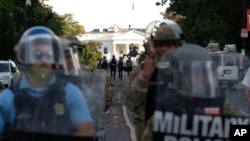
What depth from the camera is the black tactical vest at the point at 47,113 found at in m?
4.42

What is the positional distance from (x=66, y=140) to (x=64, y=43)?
0.87m

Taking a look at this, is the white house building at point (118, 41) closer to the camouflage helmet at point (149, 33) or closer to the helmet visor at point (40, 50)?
the camouflage helmet at point (149, 33)

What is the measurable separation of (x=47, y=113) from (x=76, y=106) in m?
0.19

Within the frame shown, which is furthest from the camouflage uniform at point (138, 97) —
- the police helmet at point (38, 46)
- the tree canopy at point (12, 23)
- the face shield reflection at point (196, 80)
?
the tree canopy at point (12, 23)

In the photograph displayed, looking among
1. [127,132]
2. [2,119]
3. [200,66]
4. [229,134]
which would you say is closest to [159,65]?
[200,66]

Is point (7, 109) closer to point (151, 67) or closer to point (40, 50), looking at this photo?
point (40, 50)

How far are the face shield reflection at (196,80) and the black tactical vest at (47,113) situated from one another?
0.72 metres

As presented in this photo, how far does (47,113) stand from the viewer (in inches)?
175

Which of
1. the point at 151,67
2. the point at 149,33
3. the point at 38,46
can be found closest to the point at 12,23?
the point at 149,33

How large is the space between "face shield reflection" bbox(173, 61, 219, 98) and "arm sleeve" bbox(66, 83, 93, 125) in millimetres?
596

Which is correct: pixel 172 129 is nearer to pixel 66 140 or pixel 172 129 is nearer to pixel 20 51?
pixel 66 140

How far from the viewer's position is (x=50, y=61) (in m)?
4.46

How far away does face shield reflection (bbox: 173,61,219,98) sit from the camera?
14.8 ft

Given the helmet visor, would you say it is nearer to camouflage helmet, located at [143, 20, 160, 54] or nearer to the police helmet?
the police helmet
